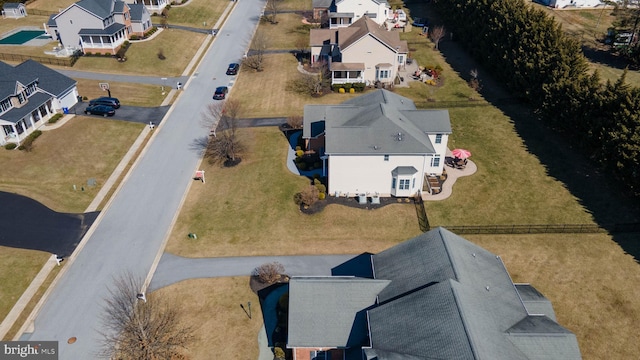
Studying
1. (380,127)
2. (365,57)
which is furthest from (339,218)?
(365,57)

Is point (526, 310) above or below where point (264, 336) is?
above

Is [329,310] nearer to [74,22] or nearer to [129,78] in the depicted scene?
[129,78]

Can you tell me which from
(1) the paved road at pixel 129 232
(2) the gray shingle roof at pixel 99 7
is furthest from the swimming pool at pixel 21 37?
(1) the paved road at pixel 129 232

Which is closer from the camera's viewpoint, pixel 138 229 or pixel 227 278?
pixel 227 278

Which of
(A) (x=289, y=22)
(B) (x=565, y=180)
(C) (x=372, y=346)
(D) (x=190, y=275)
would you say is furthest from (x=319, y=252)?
(A) (x=289, y=22)

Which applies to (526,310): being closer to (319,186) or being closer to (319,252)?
(319,252)

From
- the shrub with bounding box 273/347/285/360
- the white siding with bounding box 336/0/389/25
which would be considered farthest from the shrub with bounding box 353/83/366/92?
the shrub with bounding box 273/347/285/360
